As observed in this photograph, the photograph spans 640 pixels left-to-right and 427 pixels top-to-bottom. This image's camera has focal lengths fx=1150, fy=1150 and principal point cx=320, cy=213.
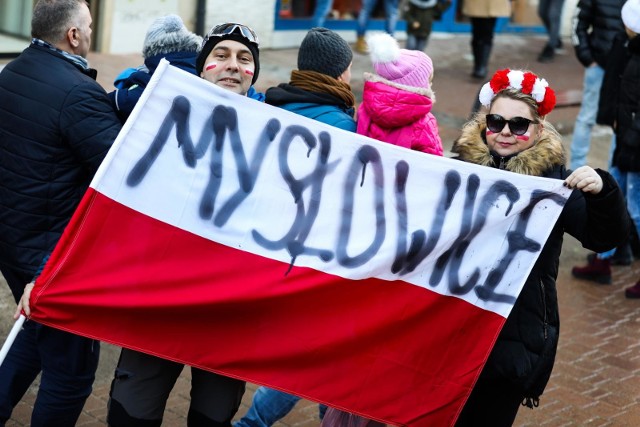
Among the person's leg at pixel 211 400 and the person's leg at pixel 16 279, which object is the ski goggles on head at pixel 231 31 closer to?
the person's leg at pixel 16 279

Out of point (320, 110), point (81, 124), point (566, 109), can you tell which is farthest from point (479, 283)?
point (566, 109)

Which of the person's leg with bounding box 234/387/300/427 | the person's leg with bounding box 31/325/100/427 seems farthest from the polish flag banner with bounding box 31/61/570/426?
the person's leg with bounding box 234/387/300/427

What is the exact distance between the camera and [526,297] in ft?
13.7

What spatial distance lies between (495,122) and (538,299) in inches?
26.1

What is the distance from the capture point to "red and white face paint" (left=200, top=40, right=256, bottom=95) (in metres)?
4.43

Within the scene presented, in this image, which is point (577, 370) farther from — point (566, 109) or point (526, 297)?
point (566, 109)

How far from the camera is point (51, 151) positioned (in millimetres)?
4285

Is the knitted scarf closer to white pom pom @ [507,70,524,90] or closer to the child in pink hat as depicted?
the child in pink hat

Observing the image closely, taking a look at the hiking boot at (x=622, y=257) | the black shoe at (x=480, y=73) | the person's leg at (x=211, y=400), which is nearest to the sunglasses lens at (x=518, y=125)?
the person's leg at (x=211, y=400)

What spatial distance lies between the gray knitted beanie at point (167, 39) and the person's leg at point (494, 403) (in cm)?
200

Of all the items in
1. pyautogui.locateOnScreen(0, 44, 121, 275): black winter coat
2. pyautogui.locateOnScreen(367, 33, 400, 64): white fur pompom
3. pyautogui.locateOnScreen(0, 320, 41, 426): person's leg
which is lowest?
pyautogui.locateOnScreen(0, 320, 41, 426): person's leg

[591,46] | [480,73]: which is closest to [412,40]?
[480,73]

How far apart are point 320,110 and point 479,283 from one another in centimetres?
96

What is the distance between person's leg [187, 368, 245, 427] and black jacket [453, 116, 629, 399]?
945 millimetres
